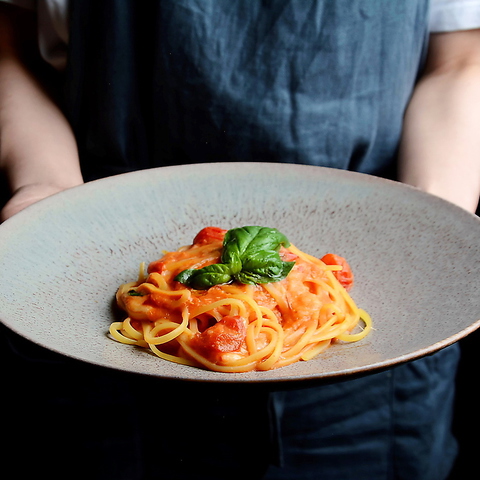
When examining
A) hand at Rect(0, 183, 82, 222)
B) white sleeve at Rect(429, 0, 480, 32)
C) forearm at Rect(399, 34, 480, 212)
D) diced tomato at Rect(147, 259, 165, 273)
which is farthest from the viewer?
white sleeve at Rect(429, 0, 480, 32)

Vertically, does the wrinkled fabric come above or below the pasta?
above

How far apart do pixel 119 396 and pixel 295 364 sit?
4.25 ft

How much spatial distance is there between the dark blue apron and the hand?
370 millimetres

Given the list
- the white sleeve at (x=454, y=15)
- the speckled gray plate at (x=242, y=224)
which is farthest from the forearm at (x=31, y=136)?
the white sleeve at (x=454, y=15)

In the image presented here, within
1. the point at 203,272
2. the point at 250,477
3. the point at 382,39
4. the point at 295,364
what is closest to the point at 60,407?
the point at 250,477

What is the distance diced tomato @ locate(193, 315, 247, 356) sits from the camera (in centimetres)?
118

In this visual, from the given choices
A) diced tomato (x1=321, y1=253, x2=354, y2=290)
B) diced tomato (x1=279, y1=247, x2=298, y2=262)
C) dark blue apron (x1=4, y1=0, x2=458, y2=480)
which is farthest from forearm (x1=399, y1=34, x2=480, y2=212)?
diced tomato (x1=279, y1=247, x2=298, y2=262)

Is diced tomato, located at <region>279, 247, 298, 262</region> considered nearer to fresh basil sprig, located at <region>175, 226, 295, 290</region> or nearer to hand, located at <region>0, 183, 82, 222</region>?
fresh basil sprig, located at <region>175, 226, 295, 290</region>

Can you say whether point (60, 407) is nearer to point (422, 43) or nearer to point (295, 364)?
point (295, 364)

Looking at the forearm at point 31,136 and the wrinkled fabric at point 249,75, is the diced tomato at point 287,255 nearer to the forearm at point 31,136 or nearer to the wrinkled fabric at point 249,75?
the wrinkled fabric at point 249,75

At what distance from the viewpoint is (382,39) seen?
6.31 ft

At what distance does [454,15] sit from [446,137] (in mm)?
455

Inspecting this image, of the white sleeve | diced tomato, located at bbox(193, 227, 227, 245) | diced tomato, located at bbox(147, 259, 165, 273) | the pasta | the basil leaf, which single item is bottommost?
the pasta

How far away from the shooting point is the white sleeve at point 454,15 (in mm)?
1993
